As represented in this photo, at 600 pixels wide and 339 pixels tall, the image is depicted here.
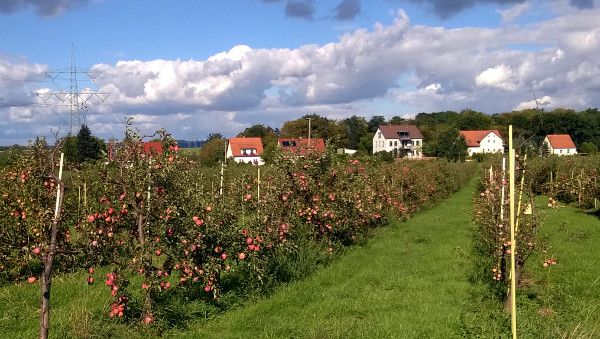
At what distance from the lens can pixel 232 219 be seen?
27.6 ft

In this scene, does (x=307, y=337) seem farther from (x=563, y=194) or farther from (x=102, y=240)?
(x=563, y=194)

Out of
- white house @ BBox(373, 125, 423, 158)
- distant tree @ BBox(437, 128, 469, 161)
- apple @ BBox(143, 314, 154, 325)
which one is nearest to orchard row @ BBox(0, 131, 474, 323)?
apple @ BBox(143, 314, 154, 325)

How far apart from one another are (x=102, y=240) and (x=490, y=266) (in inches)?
283

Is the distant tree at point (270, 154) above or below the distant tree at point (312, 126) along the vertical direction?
below

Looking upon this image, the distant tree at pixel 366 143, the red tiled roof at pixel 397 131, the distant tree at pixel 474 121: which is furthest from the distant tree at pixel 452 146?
the distant tree at pixel 474 121

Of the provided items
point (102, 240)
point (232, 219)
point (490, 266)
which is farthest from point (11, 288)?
point (490, 266)

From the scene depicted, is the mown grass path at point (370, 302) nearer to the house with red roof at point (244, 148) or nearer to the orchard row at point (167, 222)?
the orchard row at point (167, 222)

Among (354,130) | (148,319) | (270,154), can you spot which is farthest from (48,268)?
(354,130)

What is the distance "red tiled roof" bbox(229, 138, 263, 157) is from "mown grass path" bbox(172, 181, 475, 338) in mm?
67428

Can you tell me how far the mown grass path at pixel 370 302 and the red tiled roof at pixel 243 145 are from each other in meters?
67.4

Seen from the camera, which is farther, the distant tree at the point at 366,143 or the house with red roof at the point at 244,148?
the distant tree at the point at 366,143

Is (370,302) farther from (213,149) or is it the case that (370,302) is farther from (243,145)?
(243,145)

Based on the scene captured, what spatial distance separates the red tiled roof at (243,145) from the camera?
3152 inches

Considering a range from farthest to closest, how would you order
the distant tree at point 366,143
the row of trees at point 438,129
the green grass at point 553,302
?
1. the distant tree at point 366,143
2. the row of trees at point 438,129
3. the green grass at point 553,302
